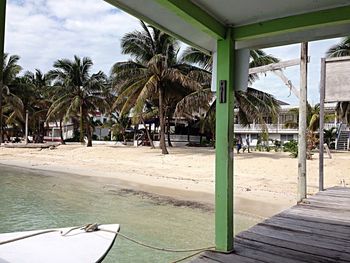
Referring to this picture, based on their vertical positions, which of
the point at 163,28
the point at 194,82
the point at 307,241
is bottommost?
the point at 307,241

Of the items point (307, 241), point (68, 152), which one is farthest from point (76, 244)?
point (68, 152)

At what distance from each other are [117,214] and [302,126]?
5.44 m

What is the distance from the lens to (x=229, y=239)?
3.09 meters

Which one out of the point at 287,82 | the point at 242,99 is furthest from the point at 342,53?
the point at 287,82

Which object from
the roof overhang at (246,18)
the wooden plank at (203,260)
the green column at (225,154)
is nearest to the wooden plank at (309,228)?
the green column at (225,154)

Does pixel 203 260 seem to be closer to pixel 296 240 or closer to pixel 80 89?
pixel 296 240

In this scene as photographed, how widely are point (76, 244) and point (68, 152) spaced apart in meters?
23.4

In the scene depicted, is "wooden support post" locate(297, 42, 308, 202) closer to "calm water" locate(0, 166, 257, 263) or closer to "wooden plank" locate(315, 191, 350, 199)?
"wooden plank" locate(315, 191, 350, 199)

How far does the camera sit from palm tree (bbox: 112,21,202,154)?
21.1 m

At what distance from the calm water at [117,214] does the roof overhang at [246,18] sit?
414 centimetres

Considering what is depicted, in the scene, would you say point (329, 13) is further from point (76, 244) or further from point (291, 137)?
point (291, 137)

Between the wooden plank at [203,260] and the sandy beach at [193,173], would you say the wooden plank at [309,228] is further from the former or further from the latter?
the sandy beach at [193,173]

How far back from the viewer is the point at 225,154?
3.08 m

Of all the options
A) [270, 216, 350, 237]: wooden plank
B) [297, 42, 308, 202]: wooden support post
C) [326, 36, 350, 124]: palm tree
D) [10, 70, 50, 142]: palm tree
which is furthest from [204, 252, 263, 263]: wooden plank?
[10, 70, 50, 142]: palm tree
